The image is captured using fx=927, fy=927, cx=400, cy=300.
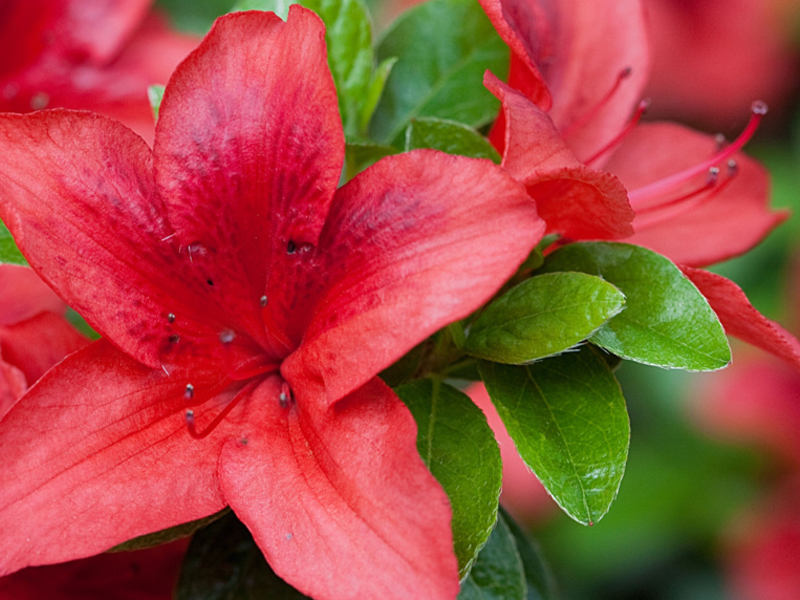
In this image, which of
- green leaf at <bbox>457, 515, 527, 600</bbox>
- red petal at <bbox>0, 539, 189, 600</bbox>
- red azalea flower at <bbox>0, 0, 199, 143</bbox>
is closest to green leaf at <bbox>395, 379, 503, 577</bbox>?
green leaf at <bbox>457, 515, 527, 600</bbox>

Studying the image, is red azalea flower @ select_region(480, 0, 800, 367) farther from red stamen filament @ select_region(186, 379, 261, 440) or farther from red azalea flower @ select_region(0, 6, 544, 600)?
red stamen filament @ select_region(186, 379, 261, 440)

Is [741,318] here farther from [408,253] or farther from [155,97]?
[155,97]

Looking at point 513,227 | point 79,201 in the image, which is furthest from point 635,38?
point 79,201

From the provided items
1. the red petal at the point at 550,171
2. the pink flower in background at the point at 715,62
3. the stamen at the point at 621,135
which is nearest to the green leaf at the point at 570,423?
the red petal at the point at 550,171

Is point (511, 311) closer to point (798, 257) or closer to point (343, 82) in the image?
point (343, 82)

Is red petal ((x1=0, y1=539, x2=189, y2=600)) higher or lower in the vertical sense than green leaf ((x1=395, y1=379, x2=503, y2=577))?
lower

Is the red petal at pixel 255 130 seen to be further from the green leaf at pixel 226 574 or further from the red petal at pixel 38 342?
the green leaf at pixel 226 574
